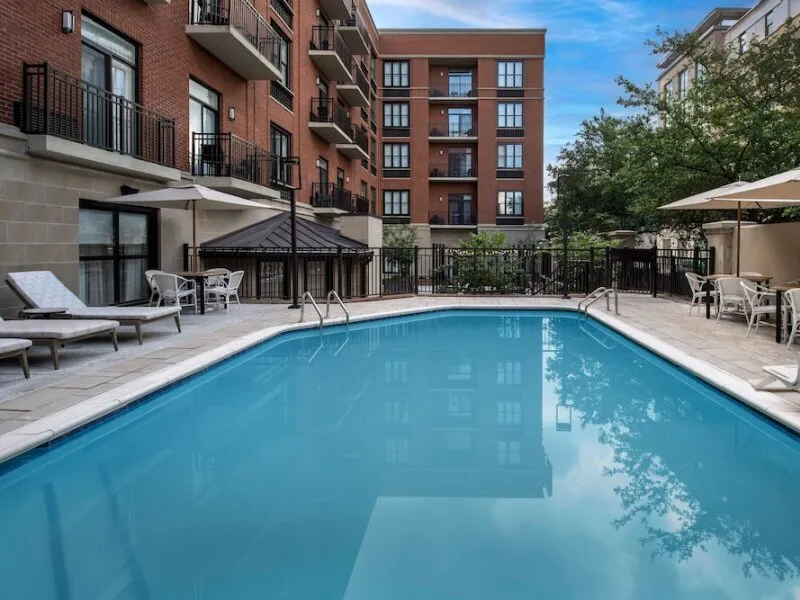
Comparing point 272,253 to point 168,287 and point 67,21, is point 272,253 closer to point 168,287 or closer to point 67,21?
point 168,287

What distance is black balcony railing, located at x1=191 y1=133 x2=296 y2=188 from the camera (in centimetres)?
1504

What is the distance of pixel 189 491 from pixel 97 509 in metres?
0.56

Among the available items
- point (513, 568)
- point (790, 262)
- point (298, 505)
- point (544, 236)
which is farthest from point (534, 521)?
point (544, 236)

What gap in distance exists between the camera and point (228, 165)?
50.2 feet

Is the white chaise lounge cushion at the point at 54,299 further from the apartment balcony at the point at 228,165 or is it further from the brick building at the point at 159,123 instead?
the apartment balcony at the point at 228,165

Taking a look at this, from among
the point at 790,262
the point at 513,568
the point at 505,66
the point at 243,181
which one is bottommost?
the point at 513,568

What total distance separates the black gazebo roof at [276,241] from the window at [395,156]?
77.5 ft

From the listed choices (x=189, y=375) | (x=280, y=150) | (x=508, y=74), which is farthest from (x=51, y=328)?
(x=508, y=74)

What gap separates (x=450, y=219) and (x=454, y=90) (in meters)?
7.98

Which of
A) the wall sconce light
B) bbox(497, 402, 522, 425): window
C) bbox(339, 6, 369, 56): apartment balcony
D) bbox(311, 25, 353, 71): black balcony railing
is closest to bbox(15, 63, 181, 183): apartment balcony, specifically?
the wall sconce light

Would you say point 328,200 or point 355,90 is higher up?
point 355,90

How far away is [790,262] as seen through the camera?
42.5 ft

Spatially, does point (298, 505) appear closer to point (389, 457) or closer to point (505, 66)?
point (389, 457)

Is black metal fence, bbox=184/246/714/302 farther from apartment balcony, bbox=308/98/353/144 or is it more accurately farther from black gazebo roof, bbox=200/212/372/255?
apartment balcony, bbox=308/98/353/144
